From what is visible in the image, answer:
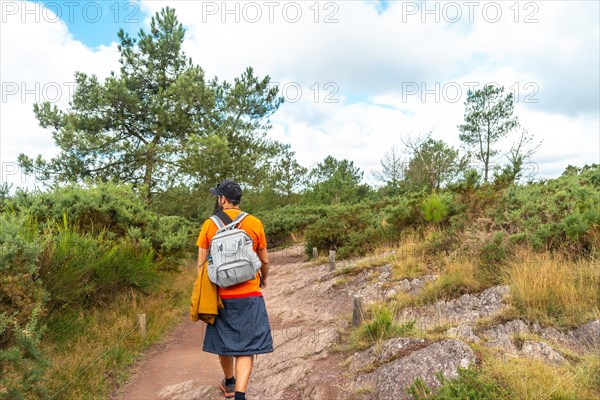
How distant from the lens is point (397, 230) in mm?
11492

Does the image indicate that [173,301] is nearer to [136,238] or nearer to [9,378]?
[136,238]

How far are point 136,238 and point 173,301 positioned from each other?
155 centimetres

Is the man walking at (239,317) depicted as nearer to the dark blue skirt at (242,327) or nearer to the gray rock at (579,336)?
the dark blue skirt at (242,327)

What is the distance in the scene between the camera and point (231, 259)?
3.61 meters

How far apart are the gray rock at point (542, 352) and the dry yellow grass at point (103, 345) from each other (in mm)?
Answer: 4528

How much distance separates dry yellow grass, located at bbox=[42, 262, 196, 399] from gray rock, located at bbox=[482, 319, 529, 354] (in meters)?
4.31

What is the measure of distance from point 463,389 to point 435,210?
7684 mm

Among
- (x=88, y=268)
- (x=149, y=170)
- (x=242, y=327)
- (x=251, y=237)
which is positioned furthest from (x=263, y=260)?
(x=149, y=170)

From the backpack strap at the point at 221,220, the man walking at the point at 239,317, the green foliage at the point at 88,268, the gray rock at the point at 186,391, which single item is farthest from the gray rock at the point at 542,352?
the green foliage at the point at 88,268

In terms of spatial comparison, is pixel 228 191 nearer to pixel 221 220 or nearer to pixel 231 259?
pixel 221 220

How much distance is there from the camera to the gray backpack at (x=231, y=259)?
361 cm

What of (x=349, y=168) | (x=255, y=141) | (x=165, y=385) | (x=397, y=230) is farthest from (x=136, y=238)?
(x=349, y=168)

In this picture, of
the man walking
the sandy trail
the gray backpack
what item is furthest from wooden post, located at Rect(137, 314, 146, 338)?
the gray backpack

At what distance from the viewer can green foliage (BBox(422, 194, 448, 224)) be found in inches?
404
